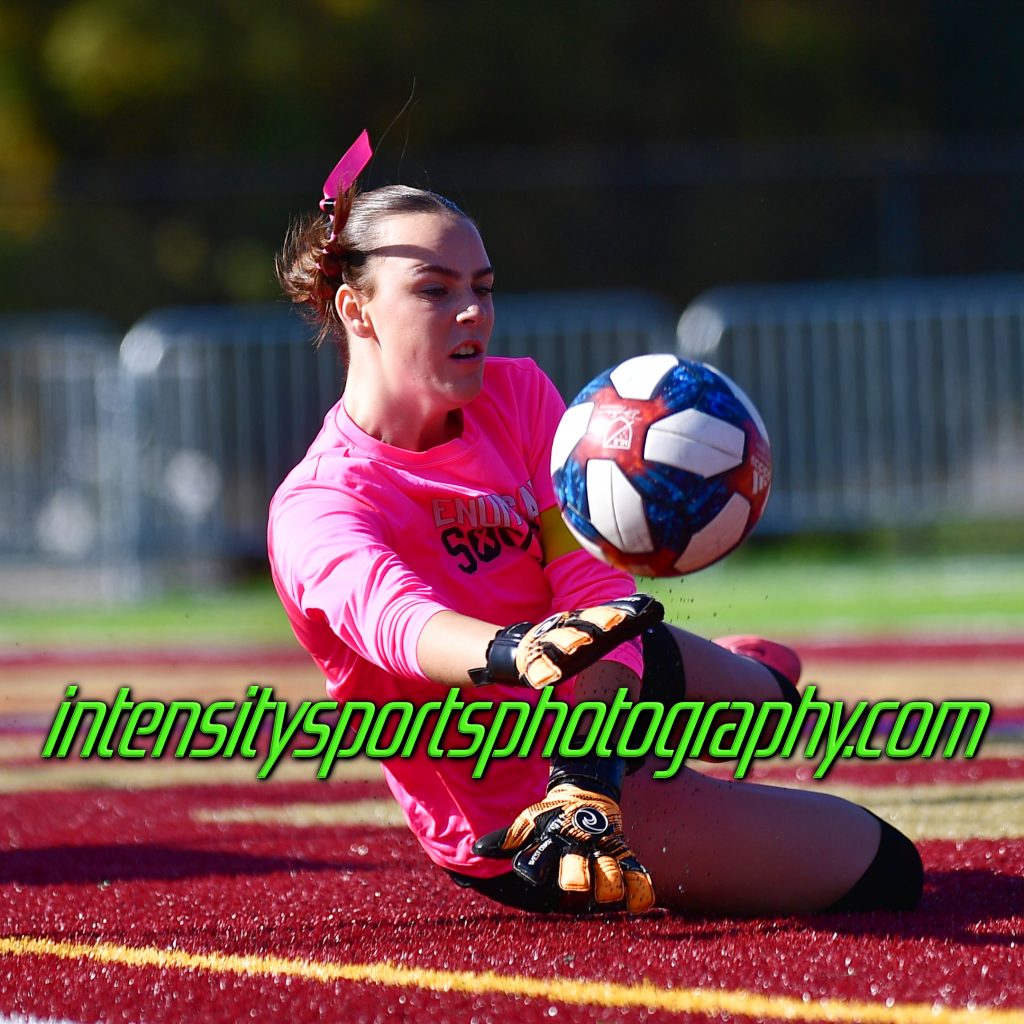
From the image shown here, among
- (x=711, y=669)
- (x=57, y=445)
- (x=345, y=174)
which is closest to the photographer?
(x=345, y=174)

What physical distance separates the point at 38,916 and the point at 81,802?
183 cm

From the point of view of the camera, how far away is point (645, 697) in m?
3.91

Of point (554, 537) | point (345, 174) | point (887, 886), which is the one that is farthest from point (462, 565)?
point (887, 886)

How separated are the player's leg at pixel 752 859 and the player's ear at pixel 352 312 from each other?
42.1 inches

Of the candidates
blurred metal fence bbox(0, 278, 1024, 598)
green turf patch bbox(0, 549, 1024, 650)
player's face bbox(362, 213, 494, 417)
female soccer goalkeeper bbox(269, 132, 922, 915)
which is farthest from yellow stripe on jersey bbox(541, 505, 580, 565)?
blurred metal fence bbox(0, 278, 1024, 598)

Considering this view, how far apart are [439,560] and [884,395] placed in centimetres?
1130

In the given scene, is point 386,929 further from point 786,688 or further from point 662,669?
point 786,688

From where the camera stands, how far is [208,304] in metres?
18.8

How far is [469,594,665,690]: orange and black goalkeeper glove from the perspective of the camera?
297 centimetres

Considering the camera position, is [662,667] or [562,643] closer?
[562,643]

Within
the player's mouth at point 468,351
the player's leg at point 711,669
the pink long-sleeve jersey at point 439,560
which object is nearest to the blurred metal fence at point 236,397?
the player's leg at point 711,669

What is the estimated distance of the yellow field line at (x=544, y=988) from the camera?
2811 mm

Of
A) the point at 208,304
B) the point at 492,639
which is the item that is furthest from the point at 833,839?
the point at 208,304

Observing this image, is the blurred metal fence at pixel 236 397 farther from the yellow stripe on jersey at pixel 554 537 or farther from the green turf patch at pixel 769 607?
the yellow stripe on jersey at pixel 554 537
